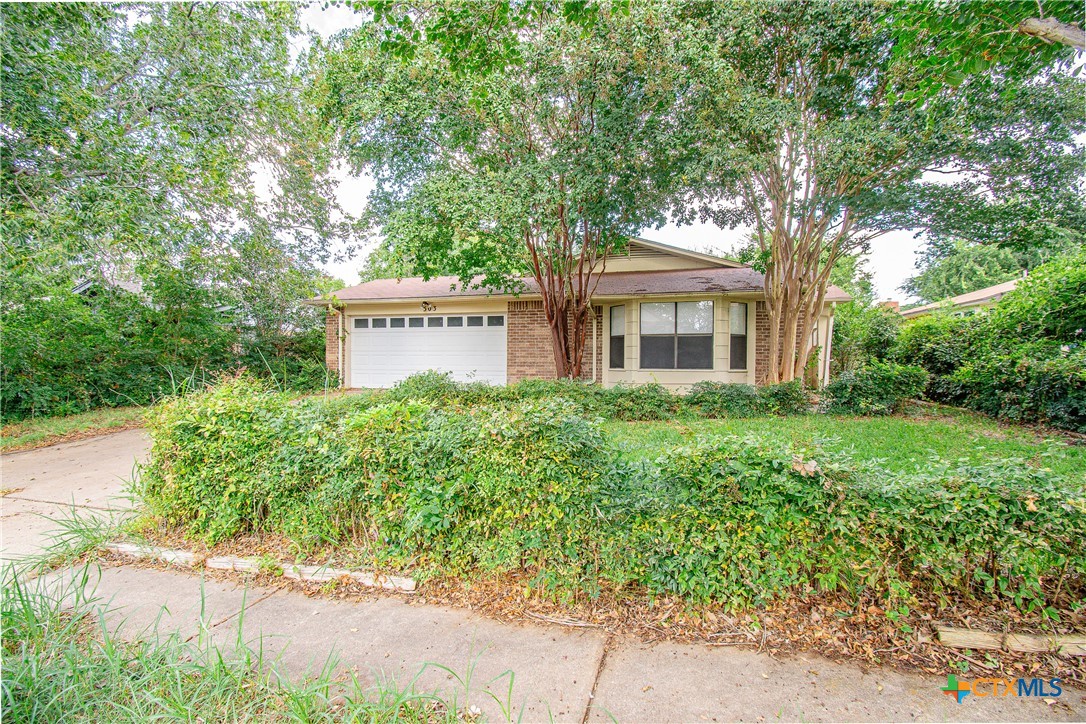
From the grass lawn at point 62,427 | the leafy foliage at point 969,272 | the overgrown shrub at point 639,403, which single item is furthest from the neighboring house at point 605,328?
the leafy foliage at point 969,272

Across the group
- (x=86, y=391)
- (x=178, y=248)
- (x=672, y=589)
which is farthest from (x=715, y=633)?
(x=86, y=391)

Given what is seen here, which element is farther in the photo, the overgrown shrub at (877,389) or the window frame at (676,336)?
the window frame at (676,336)

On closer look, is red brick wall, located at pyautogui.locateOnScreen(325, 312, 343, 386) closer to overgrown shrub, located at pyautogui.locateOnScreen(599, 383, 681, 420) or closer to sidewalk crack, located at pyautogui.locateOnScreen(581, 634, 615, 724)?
overgrown shrub, located at pyautogui.locateOnScreen(599, 383, 681, 420)

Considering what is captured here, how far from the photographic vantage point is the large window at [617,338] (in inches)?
453

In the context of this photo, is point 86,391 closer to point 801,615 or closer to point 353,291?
point 353,291

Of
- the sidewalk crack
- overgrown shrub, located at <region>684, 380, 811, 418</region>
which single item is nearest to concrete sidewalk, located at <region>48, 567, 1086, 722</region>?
the sidewalk crack

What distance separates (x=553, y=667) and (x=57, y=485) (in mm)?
5905

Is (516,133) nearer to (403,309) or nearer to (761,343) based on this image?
(403,309)

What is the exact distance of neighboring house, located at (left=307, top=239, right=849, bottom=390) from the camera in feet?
35.7

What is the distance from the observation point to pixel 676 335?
1103 cm

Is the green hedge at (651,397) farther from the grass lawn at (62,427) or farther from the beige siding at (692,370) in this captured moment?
the grass lawn at (62,427)

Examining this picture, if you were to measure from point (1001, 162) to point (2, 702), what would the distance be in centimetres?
1215

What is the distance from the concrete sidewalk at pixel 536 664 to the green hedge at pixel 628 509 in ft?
0.99

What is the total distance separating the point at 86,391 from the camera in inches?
374
